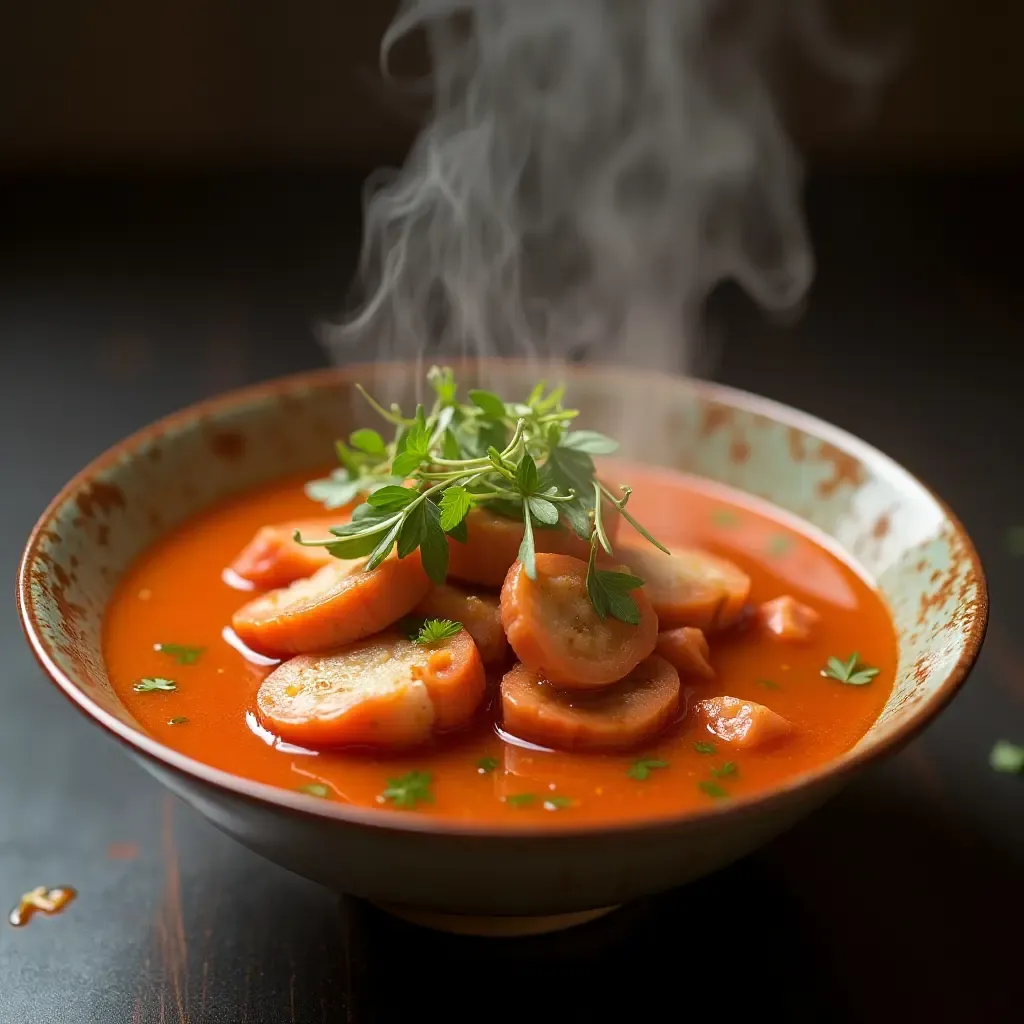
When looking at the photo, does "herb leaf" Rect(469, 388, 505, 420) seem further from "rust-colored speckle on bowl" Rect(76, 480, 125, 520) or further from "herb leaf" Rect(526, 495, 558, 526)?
"rust-colored speckle on bowl" Rect(76, 480, 125, 520)

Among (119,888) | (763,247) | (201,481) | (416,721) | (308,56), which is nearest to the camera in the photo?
(416,721)

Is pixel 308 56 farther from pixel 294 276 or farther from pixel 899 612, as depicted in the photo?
pixel 899 612

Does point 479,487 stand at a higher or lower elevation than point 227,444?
higher

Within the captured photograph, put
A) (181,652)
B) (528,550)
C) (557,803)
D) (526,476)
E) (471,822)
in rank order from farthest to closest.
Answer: (181,652) → (526,476) → (528,550) → (557,803) → (471,822)

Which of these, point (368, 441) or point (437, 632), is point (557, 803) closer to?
point (437, 632)

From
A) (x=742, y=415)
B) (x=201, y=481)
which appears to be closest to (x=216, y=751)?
(x=201, y=481)

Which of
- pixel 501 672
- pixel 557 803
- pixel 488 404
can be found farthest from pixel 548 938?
pixel 488 404

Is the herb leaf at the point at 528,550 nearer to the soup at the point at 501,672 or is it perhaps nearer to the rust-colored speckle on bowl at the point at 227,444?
the soup at the point at 501,672
